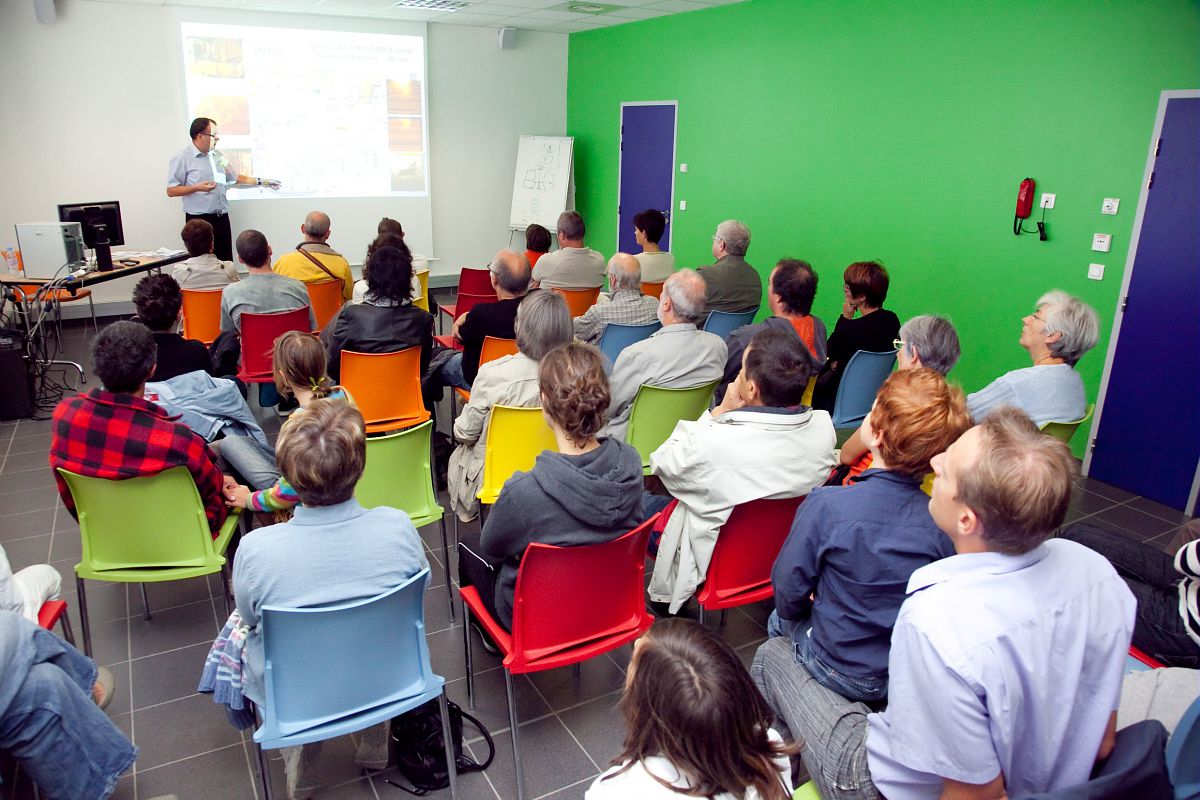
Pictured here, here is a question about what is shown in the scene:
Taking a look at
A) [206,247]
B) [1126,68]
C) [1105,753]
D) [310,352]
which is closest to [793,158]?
[1126,68]

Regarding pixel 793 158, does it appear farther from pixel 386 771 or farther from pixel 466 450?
pixel 386 771

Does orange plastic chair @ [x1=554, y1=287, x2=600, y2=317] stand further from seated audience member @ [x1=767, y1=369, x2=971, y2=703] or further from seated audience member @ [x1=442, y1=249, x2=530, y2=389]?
seated audience member @ [x1=767, y1=369, x2=971, y2=703]

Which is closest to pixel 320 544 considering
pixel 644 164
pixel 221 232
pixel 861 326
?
pixel 861 326

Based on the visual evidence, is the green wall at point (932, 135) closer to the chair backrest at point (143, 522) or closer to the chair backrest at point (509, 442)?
the chair backrest at point (509, 442)

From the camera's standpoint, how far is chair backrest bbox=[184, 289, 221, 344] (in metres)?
4.97

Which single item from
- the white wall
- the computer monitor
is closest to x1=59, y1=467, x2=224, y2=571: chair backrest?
the computer monitor

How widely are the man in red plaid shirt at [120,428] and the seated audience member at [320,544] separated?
71 centimetres

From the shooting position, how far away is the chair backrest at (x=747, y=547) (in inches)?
93.6

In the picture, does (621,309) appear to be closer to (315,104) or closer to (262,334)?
(262,334)

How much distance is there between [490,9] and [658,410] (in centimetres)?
638

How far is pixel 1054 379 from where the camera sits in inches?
126

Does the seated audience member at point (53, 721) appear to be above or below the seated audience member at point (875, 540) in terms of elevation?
below

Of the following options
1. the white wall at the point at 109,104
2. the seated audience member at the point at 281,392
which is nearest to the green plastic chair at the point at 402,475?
the seated audience member at the point at 281,392

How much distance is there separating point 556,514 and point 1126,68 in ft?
15.2
